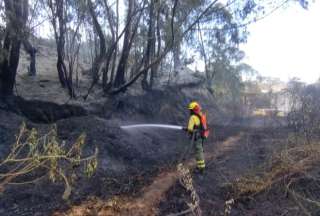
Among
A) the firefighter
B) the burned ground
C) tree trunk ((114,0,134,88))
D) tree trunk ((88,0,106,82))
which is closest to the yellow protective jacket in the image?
the firefighter

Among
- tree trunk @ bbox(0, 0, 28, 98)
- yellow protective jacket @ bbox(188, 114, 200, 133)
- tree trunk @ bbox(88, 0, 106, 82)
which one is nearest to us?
yellow protective jacket @ bbox(188, 114, 200, 133)

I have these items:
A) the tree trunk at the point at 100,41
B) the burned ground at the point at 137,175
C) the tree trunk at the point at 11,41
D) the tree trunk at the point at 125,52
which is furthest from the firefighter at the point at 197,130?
the tree trunk at the point at 100,41

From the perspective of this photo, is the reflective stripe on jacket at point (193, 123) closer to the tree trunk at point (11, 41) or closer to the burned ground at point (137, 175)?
the burned ground at point (137, 175)

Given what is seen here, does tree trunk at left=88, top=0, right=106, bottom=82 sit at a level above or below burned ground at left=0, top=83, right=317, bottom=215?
above

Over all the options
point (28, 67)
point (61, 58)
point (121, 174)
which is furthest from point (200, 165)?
point (28, 67)

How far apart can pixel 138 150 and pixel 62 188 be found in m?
3.68

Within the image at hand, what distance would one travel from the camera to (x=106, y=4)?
1212 cm

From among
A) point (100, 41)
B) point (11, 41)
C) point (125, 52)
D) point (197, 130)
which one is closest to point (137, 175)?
point (197, 130)

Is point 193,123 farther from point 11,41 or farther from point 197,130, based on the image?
point 11,41

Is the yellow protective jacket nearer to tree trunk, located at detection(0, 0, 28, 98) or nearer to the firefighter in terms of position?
the firefighter

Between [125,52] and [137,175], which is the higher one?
[125,52]

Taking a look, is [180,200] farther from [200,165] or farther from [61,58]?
[61,58]

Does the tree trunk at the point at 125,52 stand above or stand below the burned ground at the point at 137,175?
above

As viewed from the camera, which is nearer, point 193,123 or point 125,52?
point 193,123
